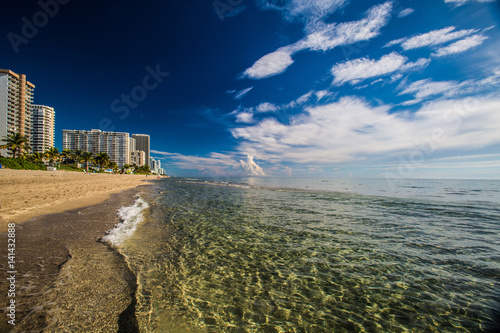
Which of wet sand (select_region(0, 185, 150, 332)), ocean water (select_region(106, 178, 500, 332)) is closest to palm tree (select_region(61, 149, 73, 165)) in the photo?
wet sand (select_region(0, 185, 150, 332))

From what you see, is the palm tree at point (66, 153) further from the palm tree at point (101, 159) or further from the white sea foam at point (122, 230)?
the white sea foam at point (122, 230)

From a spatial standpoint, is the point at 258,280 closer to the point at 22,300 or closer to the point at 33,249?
the point at 22,300

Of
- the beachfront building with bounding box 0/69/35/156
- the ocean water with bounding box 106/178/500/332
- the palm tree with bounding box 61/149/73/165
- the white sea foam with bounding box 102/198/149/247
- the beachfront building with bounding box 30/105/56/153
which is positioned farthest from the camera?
the beachfront building with bounding box 30/105/56/153

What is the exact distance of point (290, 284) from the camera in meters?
5.39

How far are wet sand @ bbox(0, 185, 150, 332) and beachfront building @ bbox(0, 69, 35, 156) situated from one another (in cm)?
16550

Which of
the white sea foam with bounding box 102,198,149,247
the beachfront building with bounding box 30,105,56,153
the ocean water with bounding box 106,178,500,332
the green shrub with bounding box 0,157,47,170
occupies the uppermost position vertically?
the beachfront building with bounding box 30,105,56,153

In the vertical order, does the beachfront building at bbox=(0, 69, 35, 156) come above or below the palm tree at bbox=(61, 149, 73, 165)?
above

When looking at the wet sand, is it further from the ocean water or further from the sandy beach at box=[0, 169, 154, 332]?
the ocean water

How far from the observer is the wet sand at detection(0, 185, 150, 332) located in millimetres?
3465

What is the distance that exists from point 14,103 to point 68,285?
187m

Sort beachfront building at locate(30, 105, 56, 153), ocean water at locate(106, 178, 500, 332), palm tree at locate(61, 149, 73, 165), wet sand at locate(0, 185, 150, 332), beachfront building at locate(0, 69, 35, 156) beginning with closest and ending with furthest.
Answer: wet sand at locate(0, 185, 150, 332) < ocean water at locate(106, 178, 500, 332) < palm tree at locate(61, 149, 73, 165) < beachfront building at locate(0, 69, 35, 156) < beachfront building at locate(30, 105, 56, 153)

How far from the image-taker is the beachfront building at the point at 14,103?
115 meters

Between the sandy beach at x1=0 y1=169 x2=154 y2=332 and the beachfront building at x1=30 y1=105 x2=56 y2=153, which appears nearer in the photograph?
the sandy beach at x1=0 y1=169 x2=154 y2=332

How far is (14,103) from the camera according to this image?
396 ft
